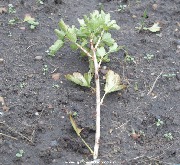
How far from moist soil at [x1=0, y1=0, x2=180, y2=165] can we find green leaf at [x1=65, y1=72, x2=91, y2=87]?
0.21 feet

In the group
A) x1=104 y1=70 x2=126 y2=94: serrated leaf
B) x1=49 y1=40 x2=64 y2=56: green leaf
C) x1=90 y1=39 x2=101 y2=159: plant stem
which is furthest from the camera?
x1=49 y1=40 x2=64 y2=56: green leaf

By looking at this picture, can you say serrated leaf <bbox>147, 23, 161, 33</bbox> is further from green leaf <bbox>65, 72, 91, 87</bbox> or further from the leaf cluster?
green leaf <bbox>65, 72, 91, 87</bbox>

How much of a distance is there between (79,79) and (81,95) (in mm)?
115

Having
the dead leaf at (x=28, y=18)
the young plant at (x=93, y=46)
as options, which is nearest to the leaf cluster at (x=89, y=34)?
the young plant at (x=93, y=46)

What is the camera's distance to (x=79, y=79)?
9.39 feet

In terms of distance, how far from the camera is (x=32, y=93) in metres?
2.83

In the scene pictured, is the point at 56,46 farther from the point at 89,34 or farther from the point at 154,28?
the point at 154,28

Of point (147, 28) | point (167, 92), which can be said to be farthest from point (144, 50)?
→ point (167, 92)

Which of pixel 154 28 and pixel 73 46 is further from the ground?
pixel 73 46

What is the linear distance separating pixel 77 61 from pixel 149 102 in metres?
0.67

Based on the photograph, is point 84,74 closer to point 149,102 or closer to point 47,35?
point 149,102

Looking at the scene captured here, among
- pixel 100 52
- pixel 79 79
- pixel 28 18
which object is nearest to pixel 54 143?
pixel 79 79

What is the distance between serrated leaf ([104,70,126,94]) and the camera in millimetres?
2818

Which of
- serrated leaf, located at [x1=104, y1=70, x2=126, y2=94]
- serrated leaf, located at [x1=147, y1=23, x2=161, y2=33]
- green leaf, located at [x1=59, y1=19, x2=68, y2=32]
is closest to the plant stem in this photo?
serrated leaf, located at [x1=104, y1=70, x2=126, y2=94]
